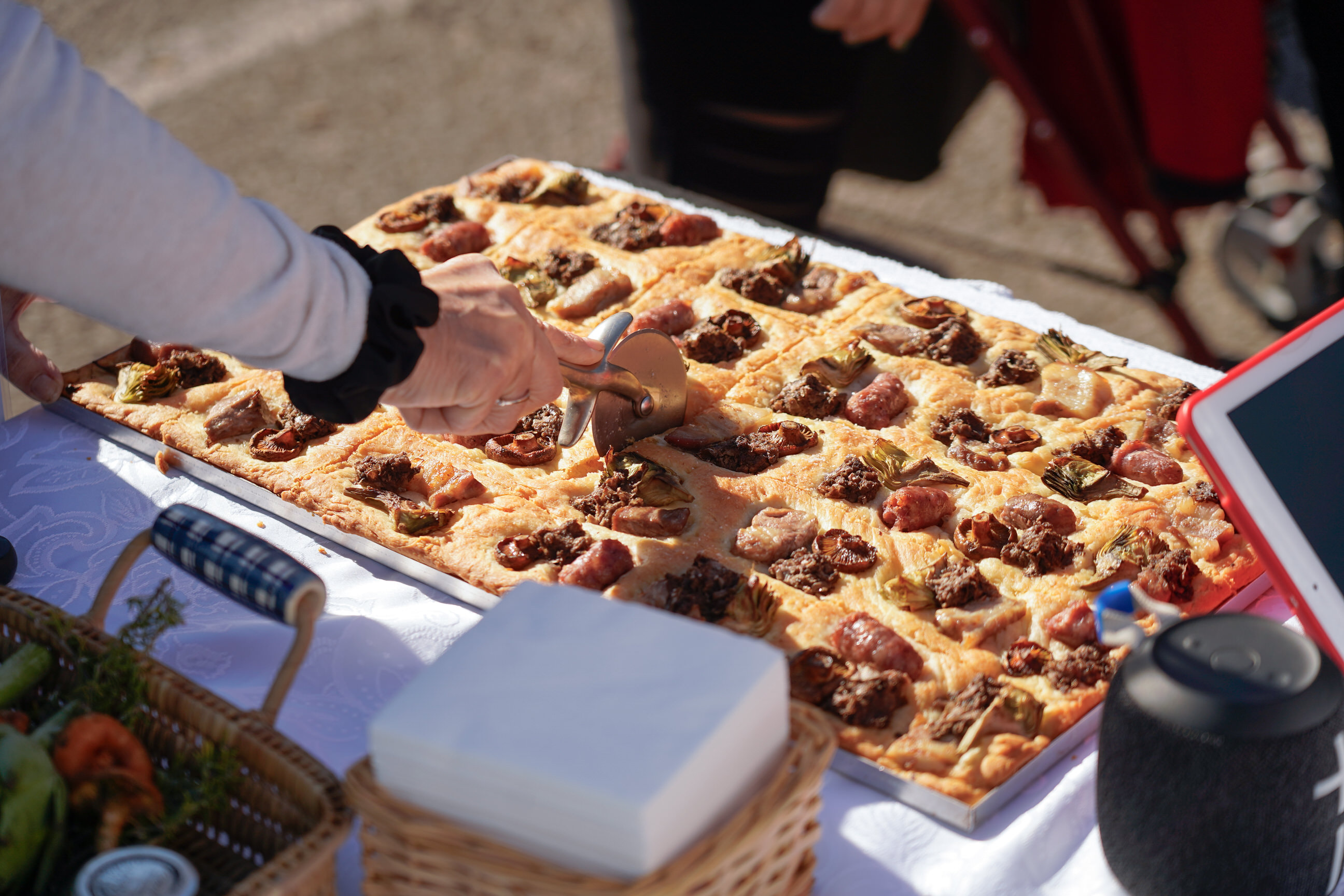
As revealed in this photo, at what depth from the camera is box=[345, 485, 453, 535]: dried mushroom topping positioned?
1864 millimetres

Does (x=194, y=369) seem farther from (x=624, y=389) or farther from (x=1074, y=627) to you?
(x=1074, y=627)

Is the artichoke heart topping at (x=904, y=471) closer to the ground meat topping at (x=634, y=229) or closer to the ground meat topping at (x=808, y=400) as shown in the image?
the ground meat topping at (x=808, y=400)

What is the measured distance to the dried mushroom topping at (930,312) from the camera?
2295 mm

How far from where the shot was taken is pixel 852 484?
6.28ft

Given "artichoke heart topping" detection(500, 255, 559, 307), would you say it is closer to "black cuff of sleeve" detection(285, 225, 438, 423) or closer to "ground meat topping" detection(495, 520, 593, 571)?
"ground meat topping" detection(495, 520, 593, 571)

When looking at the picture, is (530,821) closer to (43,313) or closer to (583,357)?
(583,357)

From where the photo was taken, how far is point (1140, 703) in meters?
1.14

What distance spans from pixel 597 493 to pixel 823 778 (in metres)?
0.60

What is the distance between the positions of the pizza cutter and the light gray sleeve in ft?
1.64

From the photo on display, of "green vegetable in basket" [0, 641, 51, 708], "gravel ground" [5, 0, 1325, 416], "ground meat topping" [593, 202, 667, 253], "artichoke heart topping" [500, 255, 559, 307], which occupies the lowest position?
"gravel ground" [5, 0, 1325, 416]

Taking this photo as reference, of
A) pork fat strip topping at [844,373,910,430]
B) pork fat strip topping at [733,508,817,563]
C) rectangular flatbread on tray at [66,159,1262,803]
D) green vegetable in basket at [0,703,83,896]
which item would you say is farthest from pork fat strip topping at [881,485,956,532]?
green vegetable in basket at [0,703,83,896]

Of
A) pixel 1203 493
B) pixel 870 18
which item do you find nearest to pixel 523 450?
pixel 1203 493

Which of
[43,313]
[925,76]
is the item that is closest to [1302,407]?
[925,76]

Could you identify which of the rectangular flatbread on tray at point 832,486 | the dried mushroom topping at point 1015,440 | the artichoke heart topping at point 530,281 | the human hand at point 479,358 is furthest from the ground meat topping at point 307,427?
the dried mushroom topping at point 1015,440
